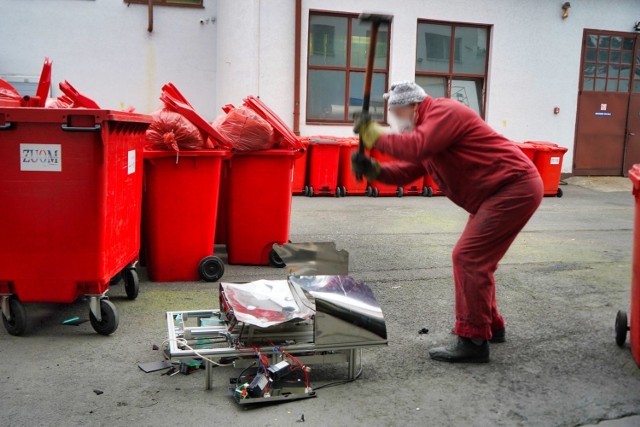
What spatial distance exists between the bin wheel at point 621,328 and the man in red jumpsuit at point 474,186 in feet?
3.05

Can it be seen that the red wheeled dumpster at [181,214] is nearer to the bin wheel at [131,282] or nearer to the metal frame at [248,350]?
the bin wheel at [131,282]

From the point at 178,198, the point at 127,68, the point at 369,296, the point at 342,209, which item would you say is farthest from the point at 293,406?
the point at 127,68

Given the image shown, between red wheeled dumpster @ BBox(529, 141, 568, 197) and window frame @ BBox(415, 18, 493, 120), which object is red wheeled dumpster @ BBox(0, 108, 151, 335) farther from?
window frame @ BBox(415, 18, 493, 120)

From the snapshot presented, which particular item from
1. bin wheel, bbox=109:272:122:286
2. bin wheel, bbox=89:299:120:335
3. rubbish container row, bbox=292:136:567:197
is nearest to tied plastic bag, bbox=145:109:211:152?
bin wheel, bbox=109:272:122:286

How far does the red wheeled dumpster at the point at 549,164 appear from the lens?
12.4m

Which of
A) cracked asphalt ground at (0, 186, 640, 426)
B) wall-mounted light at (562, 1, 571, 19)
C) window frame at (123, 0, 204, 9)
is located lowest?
cracked asphalt ground at (0, 186, 640, 426)

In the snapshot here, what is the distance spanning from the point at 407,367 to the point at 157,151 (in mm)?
2725

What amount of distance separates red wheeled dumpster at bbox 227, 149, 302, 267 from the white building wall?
28.6 feet

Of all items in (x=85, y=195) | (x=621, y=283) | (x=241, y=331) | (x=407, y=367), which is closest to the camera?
(x=241, y=331)

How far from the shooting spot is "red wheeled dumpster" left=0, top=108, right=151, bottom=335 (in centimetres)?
380

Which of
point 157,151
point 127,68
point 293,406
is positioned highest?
point 127,68

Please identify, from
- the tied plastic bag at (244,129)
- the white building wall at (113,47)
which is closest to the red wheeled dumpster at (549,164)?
the white building wall at (113,47)

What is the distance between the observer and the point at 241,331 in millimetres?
3395

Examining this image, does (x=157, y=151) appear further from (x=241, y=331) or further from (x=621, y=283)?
(x=621, y=283)
